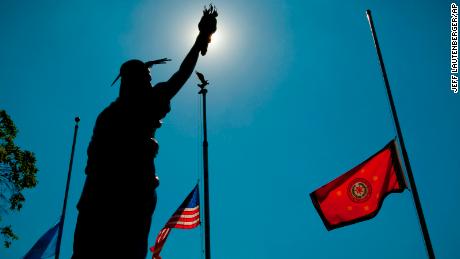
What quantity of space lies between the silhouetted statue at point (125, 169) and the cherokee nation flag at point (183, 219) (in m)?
10.8

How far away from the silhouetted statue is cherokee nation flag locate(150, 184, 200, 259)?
10.8 meters

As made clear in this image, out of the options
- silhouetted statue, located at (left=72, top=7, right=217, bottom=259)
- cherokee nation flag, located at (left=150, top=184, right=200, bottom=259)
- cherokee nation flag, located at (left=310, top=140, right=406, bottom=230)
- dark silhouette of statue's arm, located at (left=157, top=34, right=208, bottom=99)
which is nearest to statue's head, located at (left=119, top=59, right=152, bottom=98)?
silhouetted statue, located at (left=72, top=7, right=217, bottom=259)

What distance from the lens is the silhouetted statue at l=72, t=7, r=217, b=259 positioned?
2088mm

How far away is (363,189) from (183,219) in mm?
7106

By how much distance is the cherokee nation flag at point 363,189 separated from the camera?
8.66 meters

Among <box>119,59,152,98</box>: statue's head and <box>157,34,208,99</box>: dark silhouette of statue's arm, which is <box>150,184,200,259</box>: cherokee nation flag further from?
<box>157,34,208,99</box>: dark silhouette of statue's arm

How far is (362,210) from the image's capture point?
28.5ft

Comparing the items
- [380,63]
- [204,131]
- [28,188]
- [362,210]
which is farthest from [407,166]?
[28,188]

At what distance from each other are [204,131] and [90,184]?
37.1ft

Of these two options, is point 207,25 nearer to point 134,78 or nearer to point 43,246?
point 134,78

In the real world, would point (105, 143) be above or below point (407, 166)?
below

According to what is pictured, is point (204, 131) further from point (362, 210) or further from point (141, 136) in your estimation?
point (141, 136)

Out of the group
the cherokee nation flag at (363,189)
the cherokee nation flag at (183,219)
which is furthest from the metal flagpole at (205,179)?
the cherokee nation flag at (363,189)

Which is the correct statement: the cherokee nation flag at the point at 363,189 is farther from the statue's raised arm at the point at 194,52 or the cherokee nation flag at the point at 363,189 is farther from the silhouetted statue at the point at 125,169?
the silhouetted statue at the point at 125,169
